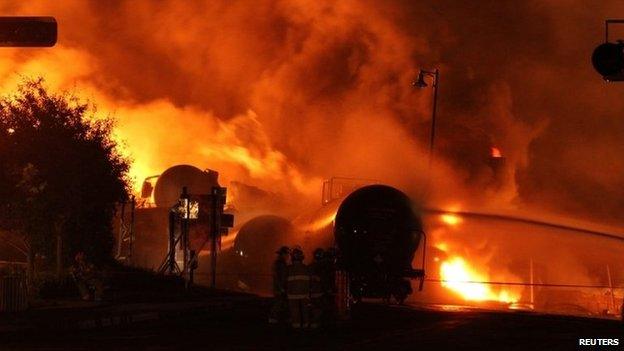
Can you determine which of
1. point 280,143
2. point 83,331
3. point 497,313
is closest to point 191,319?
point 83,331

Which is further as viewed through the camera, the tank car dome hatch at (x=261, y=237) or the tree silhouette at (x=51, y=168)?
the tank car dome hatch at (x=261, y=237)

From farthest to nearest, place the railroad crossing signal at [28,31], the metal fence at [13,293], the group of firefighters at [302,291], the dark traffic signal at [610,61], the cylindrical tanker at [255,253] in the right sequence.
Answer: the cylindrical tanker at [255,253], the metal fence at [13,293], the group of firefighters at [302,291], the railroad crossing signal at [28,31], the dark traffic signal at [610,61]

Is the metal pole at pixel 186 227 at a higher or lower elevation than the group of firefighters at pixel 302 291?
higher

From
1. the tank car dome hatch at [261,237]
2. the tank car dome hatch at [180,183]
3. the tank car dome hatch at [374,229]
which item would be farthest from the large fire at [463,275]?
the tank car dome hatch at [180,183]

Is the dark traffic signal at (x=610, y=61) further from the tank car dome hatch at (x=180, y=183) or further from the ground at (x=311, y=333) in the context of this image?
the tank car dome hatch at (x=180, y=183)

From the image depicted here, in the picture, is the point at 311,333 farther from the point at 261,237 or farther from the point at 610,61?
the point at 261,237

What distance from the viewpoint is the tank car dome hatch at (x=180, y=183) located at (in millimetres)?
57250

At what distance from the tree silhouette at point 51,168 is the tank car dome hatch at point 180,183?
2134 cm

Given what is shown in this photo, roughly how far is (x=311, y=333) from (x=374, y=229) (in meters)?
11.1

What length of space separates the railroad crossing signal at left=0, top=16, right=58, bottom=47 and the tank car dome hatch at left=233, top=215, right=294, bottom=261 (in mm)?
24835

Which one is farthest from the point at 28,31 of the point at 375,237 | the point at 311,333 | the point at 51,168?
the point at 51,168

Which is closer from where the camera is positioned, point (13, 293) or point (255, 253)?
point (13, 293)

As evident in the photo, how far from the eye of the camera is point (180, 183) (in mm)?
58250

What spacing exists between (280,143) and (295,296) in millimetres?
54875
